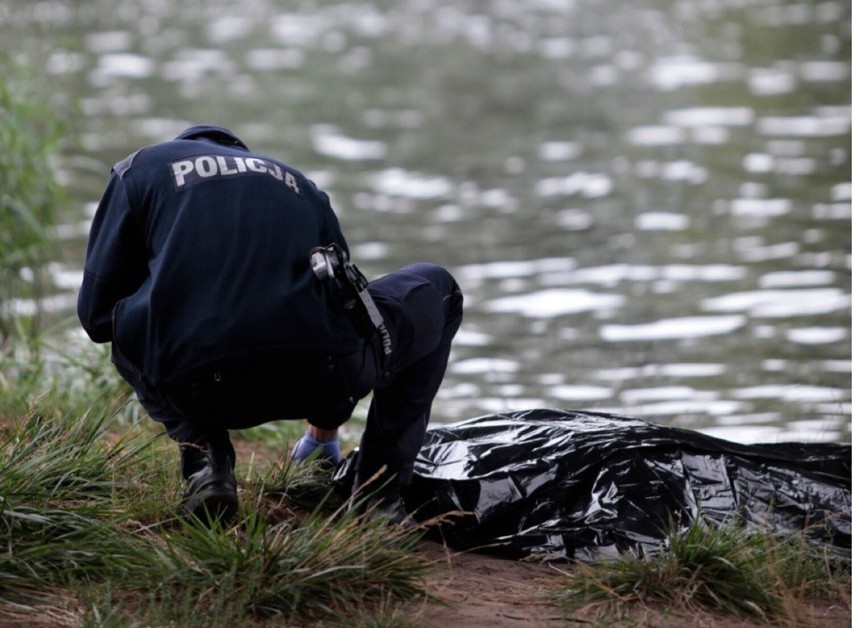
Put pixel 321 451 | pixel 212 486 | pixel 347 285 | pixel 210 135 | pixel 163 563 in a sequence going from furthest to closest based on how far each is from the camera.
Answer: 1. pixel 321 451
2. pixel 210 135
3. pixel 212 486
4. pixel 347 285
5. pixel 163 563

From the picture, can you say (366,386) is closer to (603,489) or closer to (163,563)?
(163,563)

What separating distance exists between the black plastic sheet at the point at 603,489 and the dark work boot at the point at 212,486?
561 millimetres

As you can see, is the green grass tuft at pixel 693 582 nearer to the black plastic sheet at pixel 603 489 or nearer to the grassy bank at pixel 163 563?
the black plastic sheet at pixel 603 489

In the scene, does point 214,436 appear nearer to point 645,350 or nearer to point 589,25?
point 645,350

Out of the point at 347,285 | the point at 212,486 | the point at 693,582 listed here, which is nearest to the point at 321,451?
the point at 212,486

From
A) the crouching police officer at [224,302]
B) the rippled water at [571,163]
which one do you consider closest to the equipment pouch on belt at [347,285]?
the crouching police officer at [224,302]

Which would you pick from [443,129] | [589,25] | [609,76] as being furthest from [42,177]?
[589,25]

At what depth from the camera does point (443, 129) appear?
13680 millimetres

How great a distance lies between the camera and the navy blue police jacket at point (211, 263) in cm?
331

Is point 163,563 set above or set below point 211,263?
below

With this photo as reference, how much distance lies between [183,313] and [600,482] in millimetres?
1513

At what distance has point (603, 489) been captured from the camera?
4055 mm

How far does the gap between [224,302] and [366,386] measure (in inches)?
19.8

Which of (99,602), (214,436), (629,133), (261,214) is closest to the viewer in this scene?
(99,602)
